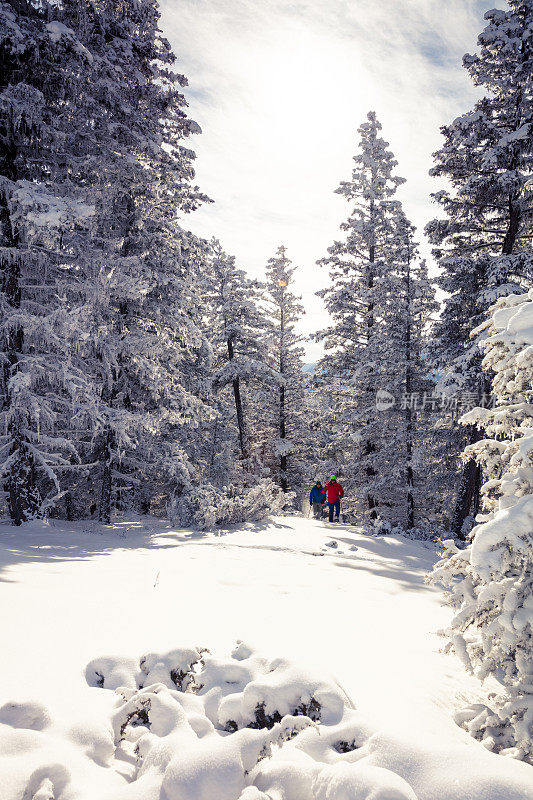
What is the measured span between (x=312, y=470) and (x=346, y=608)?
22009mm

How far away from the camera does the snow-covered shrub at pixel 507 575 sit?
94.2 inches

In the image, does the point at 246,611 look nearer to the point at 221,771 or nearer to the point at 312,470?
the point at 221,771

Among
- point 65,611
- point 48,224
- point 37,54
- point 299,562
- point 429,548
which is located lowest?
point 429,548

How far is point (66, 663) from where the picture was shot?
262 centimetres

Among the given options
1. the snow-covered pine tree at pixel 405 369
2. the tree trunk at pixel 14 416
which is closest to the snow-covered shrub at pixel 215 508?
the tree trunk at pixel 14 416

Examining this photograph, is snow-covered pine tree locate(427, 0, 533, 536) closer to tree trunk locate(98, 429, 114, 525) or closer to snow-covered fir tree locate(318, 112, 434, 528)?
snow-covered fir tree locate(318, 112, 434, 528)

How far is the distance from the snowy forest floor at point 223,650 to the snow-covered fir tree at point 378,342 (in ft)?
39.4

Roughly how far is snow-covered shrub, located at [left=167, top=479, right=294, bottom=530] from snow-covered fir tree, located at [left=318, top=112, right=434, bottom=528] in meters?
8.39

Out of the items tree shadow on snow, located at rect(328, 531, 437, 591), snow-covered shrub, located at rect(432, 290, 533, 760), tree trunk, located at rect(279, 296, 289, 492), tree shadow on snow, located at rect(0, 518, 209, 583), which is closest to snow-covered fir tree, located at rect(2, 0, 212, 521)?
tree shadow on snow, located at rect(0, 518, 209, 583)

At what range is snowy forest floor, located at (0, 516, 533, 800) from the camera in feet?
5.78

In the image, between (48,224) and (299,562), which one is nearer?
(299,562)

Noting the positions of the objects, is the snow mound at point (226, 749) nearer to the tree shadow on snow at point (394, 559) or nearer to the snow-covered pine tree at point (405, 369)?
the tree shadow on snow at point (394, 559)

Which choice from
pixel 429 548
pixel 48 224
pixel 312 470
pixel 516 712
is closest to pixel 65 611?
pixel 516 712

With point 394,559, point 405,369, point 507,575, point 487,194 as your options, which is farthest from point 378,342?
point 507,575
